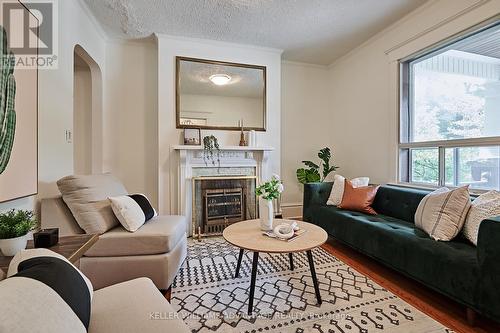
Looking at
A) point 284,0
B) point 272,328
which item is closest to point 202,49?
point 284,0

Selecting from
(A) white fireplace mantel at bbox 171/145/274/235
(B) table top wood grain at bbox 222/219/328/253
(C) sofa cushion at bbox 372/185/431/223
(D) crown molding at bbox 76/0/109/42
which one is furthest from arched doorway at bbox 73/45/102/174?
(C) sofa cushion at bbox 372/185/431/223

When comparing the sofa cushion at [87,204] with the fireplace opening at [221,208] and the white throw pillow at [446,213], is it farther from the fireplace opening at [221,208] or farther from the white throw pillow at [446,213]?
the white throw pillow at [446,213]

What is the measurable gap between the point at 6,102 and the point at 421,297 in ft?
10.3

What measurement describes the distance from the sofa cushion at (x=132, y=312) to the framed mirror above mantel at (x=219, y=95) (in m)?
2.68

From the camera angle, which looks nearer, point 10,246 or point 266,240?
point 10,246

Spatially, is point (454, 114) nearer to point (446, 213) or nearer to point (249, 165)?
point (446, 213)

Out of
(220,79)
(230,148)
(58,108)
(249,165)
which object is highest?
(220,79)

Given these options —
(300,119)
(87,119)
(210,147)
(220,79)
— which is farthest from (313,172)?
(87,119)

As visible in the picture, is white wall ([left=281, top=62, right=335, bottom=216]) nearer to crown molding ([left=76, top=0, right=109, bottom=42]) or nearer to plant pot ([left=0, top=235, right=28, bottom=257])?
crown molding ([left=76, top=0, right=109, bottom=42])

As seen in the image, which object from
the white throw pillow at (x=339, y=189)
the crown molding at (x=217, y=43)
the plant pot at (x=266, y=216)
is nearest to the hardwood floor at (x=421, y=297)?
the white throw pillow at (x=339, y=189)

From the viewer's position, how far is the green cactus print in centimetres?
141

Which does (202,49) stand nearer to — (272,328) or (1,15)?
(1,15)

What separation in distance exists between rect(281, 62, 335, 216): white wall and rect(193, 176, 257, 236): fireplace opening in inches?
35.8

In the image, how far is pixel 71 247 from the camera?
1.36 metres
